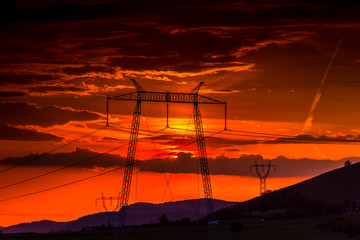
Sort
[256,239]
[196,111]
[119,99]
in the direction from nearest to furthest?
[119,99], [196,111], [256,239]

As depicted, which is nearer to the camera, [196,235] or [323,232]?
[323,232]

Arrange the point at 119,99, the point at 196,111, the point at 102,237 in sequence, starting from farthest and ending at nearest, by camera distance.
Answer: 1. the point at 102,237
2. the point at 196,111
3. the point at 119,99

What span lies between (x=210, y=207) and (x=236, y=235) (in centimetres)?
6310

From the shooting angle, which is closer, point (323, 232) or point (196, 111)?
point (196, 111)

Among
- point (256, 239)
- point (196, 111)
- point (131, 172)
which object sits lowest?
point (256, 239)

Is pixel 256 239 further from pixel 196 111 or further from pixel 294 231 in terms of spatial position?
pixel 196 111

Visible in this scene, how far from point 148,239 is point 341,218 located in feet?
181

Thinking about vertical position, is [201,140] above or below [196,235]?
above

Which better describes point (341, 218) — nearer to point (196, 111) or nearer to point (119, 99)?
point (196, 111)

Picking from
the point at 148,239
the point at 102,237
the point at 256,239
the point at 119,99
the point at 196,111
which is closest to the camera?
the point at 119,99

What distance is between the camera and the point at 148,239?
597ft

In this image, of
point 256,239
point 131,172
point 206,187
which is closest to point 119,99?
point 131,172

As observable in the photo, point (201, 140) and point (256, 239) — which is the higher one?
point (201, 140)

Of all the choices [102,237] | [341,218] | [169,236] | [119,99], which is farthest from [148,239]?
[119,99]
